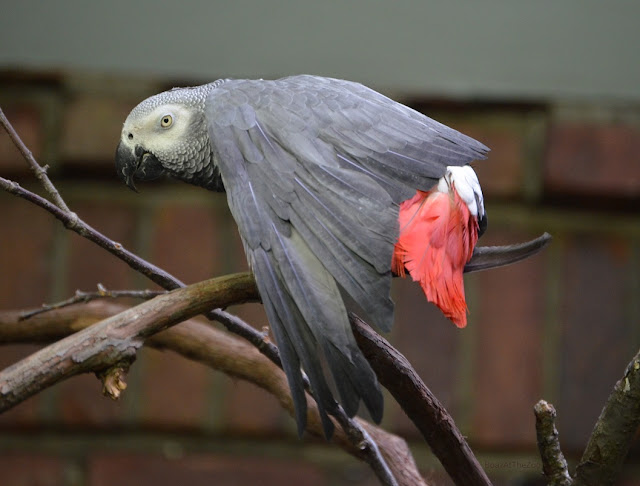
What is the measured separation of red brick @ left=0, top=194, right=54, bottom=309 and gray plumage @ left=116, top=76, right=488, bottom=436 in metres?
0.57

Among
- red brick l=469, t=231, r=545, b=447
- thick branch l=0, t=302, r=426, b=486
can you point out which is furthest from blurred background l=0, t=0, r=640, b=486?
thick branch l=0, t=302, r=426, b=486

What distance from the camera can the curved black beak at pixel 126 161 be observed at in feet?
2.18

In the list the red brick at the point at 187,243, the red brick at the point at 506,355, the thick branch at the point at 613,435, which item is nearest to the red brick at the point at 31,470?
the red brick at the point at 187,243

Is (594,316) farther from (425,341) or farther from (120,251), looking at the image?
(120,251)

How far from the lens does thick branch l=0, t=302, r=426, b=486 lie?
684 millimetres

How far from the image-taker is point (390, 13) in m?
1.09

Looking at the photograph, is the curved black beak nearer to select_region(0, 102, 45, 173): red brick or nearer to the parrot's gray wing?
the parrot's gray wing

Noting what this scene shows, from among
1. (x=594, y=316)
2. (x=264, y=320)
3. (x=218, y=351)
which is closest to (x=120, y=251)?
(x=218, y=351)

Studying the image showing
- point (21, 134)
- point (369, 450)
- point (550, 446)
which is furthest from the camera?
point (21, 134)

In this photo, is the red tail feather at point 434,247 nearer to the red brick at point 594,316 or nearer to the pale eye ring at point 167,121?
the pale eye ring at point 167,121

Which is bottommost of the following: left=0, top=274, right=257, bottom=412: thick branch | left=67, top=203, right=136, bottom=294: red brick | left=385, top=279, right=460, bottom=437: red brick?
left=385, top=279, right=460, bottom=437: red brick

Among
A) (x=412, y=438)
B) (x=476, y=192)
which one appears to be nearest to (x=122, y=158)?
(x=476, y=192)

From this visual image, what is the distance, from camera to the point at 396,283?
3.71ft

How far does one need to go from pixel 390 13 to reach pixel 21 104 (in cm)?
52
